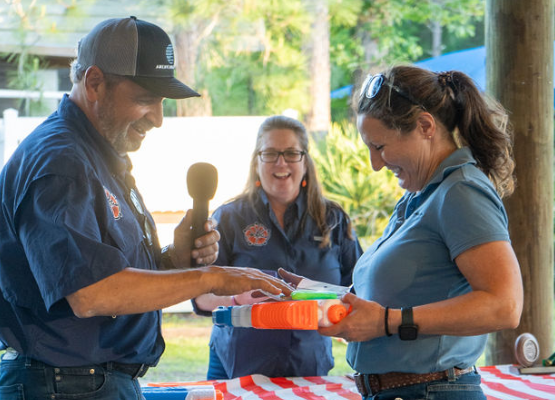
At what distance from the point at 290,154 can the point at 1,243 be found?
1754mm

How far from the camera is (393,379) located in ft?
6.19

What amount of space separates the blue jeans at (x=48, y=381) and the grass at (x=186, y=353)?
468 centimetres

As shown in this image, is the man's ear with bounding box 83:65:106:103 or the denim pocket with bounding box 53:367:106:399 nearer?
the denim pocket with bounding box 53:367:106:399

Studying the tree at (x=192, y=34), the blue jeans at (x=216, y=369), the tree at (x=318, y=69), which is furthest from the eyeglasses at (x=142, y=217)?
the tree at (x=318, y=69)

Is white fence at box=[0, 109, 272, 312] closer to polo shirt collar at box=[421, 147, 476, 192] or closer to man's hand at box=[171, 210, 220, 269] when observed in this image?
man's hand at box=[171, 210, 220, 269]

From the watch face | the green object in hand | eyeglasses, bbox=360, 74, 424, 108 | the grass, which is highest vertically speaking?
eyeglasses, bbox=360, 74, 424, 108

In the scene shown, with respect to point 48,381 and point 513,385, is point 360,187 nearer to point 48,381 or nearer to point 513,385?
point 513,385

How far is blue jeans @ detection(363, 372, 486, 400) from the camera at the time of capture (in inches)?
72.9

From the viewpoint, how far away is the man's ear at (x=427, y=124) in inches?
76.0

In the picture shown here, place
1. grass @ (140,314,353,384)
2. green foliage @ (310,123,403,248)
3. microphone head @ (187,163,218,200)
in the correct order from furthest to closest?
green foliage @ (310,123,403,248) < grass @ (140,314,353,384) < microphone head @ (187,163,218,200)

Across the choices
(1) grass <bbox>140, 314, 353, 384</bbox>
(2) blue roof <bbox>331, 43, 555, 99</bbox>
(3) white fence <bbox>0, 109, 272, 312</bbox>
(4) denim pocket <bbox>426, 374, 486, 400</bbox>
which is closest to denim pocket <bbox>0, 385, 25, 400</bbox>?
(4) denim pocket <bbox>426, 374, 486, 400</bbox>

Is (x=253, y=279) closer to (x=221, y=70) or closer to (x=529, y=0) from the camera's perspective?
(x=529, y=0)

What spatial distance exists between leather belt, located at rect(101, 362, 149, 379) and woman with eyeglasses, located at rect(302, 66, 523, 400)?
20.0 inches

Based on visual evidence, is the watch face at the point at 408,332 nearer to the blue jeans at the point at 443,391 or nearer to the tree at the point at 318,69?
the blue jeans at the point at 443,391
